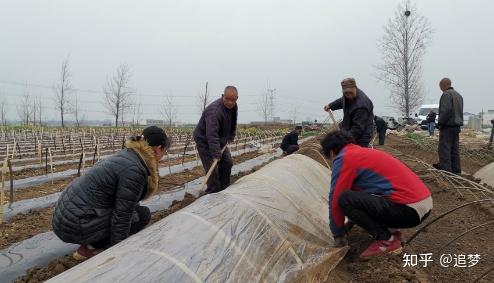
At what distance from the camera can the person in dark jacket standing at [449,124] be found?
6.42 metres

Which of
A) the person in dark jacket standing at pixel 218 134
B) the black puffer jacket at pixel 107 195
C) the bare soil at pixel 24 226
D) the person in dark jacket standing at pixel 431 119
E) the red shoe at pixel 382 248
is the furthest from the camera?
the person in dark jacket standing at pixel 431 119

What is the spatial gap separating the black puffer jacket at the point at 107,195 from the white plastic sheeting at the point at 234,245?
0.37m

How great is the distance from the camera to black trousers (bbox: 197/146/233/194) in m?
4.91

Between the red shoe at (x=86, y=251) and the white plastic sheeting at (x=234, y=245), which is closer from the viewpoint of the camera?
the white plastic sheeting at (x=234, y=245)

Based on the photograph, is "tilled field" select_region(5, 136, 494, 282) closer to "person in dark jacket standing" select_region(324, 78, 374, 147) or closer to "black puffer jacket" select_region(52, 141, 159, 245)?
"black puffer jacket" select_region(52, 141, 159, 245)

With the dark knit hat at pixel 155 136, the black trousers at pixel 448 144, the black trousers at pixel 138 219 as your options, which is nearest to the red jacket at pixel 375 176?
the dark knit hat at pixel 155 136

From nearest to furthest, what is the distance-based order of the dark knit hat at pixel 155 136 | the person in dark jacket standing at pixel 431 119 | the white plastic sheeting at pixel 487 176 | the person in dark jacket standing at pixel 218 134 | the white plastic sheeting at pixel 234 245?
the white plastic sheeting at pixel 234 245, the dark knit hat at pixel 155 136, the person in dark jacket standing at pixel 218 134, the white plastic sheeting at pixel 487 176, the person in dark jacket standing at pixel 431 119

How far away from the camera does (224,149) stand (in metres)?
→ 5.05

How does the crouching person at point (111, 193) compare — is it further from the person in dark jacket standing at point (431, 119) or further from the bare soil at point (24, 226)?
the person in dark jacket standing at point (431, 119)

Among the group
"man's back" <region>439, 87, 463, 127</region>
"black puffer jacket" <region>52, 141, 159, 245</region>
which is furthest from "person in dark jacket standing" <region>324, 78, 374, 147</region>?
"black puffer jacket" <region>52, 141, 159, 245</region>

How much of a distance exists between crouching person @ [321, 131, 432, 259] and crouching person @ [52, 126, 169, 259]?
1351 millimetres

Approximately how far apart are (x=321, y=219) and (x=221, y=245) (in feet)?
5.46

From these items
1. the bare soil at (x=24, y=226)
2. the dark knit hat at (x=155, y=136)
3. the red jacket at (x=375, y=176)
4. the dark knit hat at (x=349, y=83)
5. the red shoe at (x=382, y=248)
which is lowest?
the bare soil at (x=24, y=226)

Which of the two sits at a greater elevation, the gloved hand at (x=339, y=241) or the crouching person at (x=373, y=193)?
the crouching person at (x=373, y=193)
